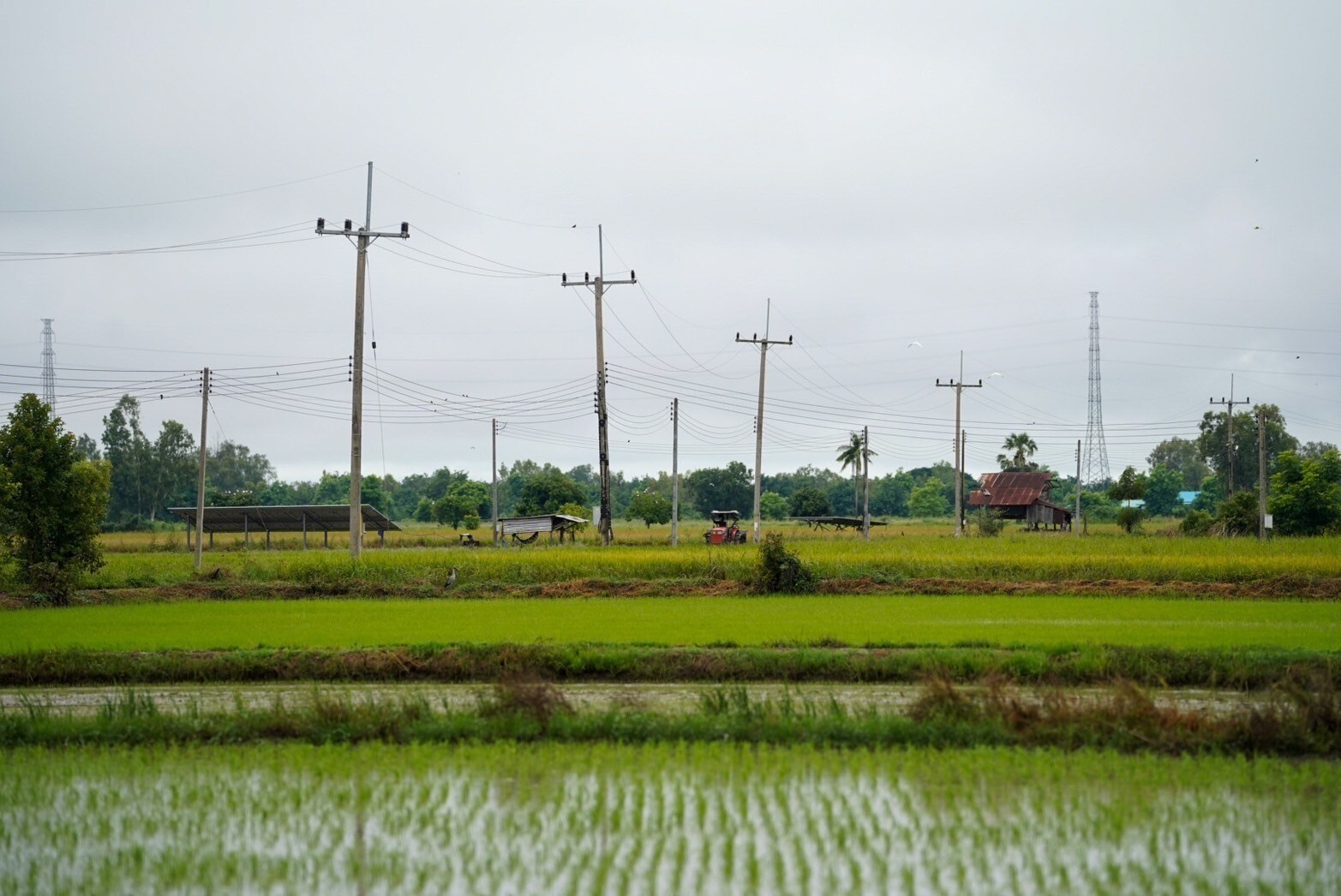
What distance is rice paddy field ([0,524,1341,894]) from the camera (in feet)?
28.0

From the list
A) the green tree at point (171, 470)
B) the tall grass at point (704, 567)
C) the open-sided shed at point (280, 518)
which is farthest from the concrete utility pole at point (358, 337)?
the green tree at point (171, 470)

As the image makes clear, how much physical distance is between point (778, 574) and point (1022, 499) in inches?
2040

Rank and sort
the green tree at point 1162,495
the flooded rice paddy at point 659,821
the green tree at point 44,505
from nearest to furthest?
1. the flooded rice paddy at point 659,821
2. the green tree at point 44,505
3. the green tree at point 1162,495

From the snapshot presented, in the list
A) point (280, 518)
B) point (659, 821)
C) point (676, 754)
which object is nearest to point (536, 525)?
point (280, 518)

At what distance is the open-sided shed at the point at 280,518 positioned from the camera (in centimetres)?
5403

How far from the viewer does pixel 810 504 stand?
9694cm

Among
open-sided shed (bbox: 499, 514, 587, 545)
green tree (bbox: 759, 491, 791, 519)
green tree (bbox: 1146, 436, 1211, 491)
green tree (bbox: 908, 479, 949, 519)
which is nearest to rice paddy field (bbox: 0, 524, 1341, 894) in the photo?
open-sided shed (bbox: 499, 514, 587, 545)

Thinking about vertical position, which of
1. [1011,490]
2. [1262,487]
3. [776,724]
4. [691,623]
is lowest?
[776,724]

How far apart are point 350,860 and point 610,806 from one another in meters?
2.25

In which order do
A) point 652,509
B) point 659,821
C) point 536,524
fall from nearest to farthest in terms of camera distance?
point 659,821 → point 536,524 → point 652,509

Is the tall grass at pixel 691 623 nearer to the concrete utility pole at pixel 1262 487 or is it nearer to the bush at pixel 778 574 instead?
the bush at pixel 778 574

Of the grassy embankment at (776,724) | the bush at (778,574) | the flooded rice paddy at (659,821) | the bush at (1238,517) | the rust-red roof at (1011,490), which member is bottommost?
the flooded rice paddy at (659,821)

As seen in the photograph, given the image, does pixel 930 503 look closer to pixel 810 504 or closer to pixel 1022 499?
pixel 810 504

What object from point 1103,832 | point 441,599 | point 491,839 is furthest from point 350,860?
point 441,599
